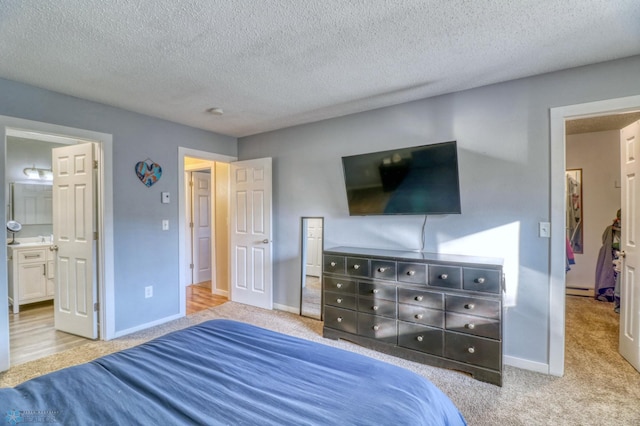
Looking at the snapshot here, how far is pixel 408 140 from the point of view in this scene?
3.07m

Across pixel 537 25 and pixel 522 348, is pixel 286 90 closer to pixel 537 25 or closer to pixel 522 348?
pixel 537 25

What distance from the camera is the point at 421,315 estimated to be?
2539 millimetres

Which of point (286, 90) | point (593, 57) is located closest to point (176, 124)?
point (286, 90)

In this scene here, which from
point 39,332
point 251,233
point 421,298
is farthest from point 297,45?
point 39,332

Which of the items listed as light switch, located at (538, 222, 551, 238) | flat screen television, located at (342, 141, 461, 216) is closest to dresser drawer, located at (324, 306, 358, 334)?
flat screen television, located at (342, 141, 461, 216)

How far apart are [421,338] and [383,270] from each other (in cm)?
64

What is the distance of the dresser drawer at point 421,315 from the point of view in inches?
97.0

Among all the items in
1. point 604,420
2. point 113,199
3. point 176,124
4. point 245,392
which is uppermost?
point 176,124

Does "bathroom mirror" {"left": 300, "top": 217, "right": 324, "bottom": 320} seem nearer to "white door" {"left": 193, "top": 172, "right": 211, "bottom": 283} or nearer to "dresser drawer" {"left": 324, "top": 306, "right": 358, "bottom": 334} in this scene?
"dresser drawer" {"left": 324, "top": 306, "right": 358, "bottom": 334}

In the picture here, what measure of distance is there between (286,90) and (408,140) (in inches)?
51.9

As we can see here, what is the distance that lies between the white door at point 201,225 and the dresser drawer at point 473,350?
4.52 meters

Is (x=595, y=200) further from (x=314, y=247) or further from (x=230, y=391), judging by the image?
(x=230, y=391)

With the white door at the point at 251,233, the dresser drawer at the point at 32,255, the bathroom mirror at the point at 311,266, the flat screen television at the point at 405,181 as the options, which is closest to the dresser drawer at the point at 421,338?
the flat screen television at the point at 405,181

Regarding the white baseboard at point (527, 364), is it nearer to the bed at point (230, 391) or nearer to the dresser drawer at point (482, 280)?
the dresser drawer at point (482, 280)
